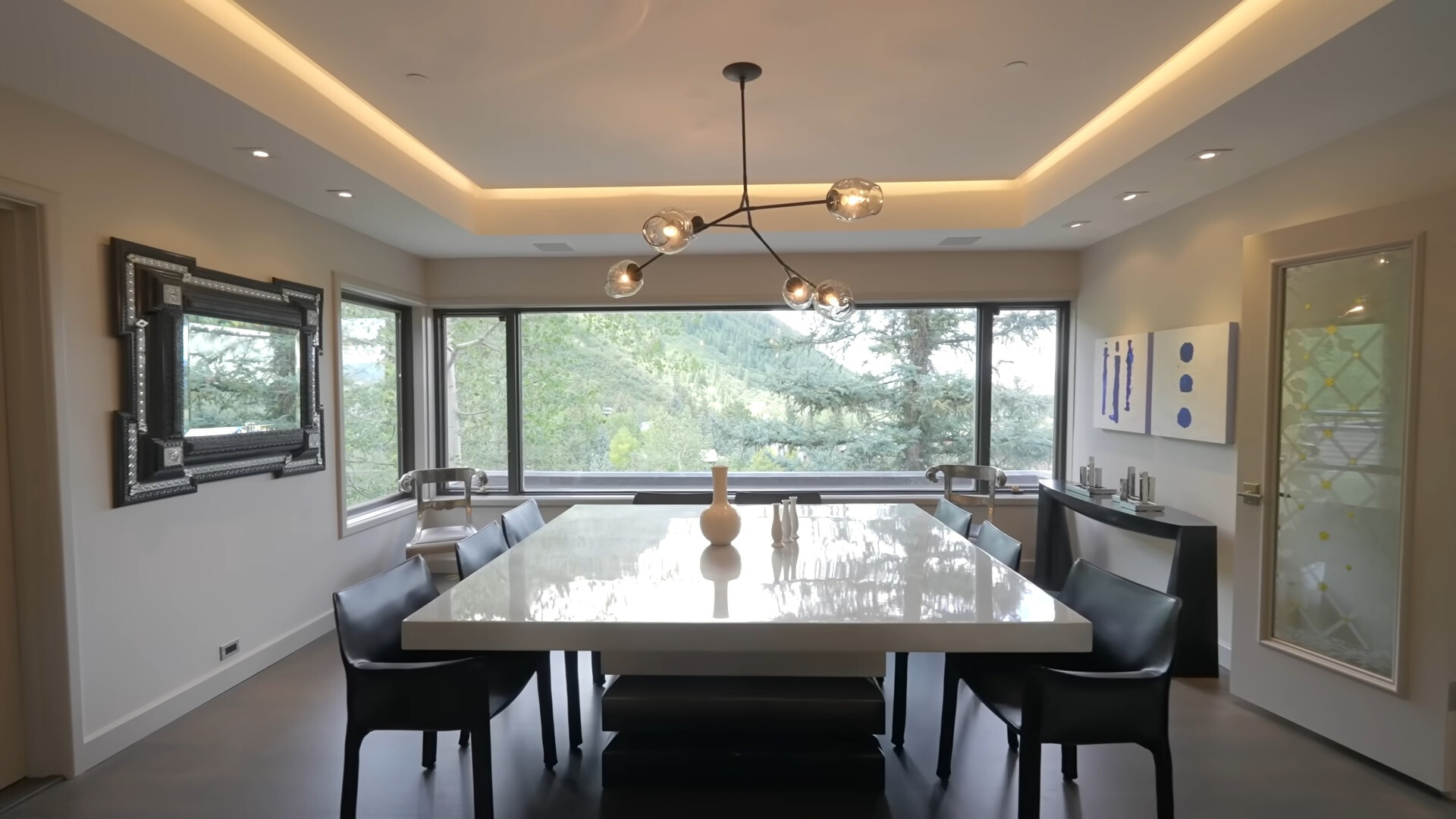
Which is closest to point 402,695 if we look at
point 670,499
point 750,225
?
point 750,225

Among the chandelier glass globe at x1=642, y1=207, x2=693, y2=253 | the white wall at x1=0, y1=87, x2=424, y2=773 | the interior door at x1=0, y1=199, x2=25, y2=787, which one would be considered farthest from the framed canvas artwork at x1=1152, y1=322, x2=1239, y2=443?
the interior door at x1=0, y1=199, x2=25, y2=787

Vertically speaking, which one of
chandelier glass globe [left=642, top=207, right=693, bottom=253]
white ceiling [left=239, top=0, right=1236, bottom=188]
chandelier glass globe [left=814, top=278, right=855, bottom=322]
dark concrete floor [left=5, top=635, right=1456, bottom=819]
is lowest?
dark concrete floor [left=5, top=635, right=1456, bottom=819]

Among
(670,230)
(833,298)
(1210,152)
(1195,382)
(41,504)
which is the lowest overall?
(41,504)

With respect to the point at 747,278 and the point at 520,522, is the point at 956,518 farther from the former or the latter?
the point at 747,278

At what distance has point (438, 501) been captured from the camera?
4508 mm

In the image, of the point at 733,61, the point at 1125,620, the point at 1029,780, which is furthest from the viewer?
the point at 733,61

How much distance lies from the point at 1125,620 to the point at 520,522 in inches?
92.3

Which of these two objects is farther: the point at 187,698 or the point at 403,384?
the point at 403,384

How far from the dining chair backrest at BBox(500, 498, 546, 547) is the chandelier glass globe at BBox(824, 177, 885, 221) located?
1.74 meters

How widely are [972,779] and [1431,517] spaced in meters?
1.78

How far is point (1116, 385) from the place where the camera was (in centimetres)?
416

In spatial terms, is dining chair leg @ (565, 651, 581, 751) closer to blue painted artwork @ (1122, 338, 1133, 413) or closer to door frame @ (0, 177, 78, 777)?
A: door frame @ (0, 177, 78, 777)

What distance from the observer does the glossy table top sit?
5.24 feet

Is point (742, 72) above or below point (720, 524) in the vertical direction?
above
